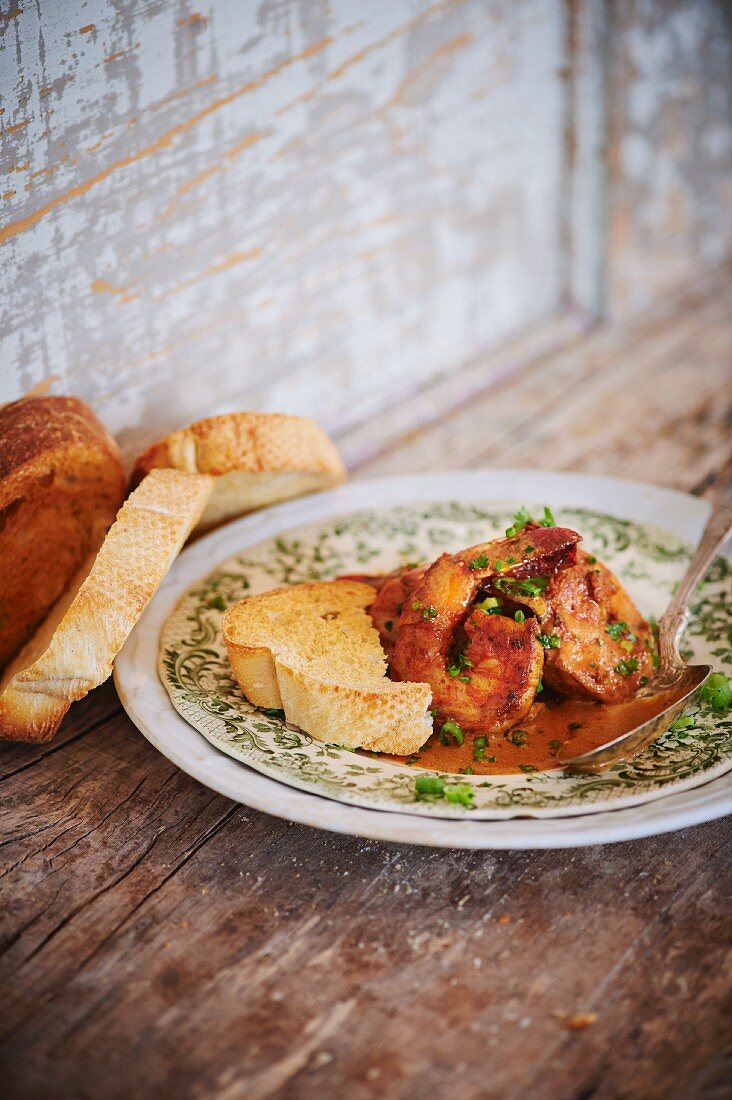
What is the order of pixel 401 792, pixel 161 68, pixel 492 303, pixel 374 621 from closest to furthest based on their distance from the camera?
pixel 401 792
pixel 374 621
pixel 161 68
pixel 492 303

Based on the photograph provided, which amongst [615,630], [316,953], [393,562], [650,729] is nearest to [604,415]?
[393,562]

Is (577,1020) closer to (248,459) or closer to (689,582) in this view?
(689,582)

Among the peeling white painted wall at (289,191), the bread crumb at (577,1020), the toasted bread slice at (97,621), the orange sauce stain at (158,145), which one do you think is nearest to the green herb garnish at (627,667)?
the bread crumb at (577,1020)

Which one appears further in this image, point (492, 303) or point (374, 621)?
point (492, 303)

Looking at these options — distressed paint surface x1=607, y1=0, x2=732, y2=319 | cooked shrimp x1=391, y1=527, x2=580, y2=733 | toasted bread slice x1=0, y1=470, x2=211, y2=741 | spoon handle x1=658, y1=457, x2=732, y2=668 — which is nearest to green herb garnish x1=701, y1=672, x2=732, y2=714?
spoon handle x1=658, y1=457, x2=732, y2=668

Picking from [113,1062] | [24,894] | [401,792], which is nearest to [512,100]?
[401,792]

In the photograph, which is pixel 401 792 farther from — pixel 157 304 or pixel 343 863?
pixel 157 304
